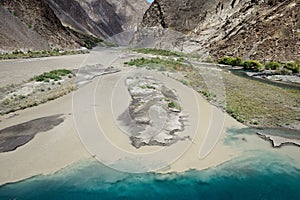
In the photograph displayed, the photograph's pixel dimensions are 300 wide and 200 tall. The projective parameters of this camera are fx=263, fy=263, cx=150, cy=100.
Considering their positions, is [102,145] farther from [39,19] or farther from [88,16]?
[88,16]

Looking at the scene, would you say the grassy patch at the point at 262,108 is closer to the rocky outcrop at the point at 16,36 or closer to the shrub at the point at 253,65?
the shrub at the point at 253,65

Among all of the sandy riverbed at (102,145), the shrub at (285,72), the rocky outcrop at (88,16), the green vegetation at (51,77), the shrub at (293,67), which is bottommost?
the sandy riverbed at (102,145)

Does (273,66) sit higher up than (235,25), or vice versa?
(235,25)

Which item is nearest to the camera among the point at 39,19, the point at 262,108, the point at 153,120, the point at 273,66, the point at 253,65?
the point at 153,120

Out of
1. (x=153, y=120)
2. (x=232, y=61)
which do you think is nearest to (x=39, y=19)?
(x=232, y=61)

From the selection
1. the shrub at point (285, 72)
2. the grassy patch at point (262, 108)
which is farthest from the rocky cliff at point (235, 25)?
the grassy patch at point (262, 108)

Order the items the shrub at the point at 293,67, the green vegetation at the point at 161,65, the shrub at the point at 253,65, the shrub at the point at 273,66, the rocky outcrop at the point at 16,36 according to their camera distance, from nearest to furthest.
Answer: the green vegetation at the point at 161,65, the shrub at the point at 293,67, the shrub at the point at 273,66, the shrub at the point at 253,65, the rocky outcrop at the point at 16,36

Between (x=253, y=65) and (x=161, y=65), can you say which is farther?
(x=253, y=65)

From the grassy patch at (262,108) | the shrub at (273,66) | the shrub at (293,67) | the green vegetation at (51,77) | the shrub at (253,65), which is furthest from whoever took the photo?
the shrub at (253,65)
